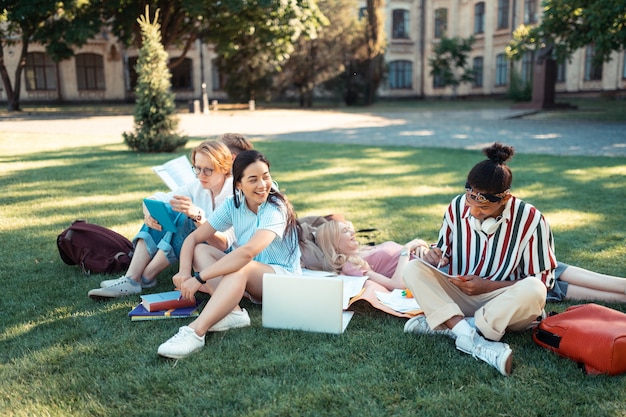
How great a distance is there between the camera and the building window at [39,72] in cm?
3256

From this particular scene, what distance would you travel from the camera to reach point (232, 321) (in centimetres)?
317

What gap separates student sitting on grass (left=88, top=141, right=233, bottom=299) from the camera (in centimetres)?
371

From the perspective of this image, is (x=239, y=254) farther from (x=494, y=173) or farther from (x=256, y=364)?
(x=494, y=173)

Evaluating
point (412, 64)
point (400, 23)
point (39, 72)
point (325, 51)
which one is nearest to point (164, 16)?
point (325, 51)

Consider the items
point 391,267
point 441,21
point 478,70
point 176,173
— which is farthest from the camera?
point 441,21

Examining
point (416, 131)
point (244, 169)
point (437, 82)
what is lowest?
point (416, 131)

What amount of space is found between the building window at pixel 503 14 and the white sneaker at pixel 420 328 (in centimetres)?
3560

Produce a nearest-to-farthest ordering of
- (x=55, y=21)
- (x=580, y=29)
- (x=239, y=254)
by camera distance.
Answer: (x=239, y=254)
(x=580, y=29)
(x=55, y=21)

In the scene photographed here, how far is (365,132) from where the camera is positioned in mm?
15695

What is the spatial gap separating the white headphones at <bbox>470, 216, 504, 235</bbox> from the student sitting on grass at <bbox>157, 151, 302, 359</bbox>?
1060 mm

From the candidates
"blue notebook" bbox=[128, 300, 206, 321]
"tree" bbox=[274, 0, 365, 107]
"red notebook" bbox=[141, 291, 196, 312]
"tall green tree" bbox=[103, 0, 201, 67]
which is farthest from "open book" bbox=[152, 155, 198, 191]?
"tree" bbox=[274, 0, 365, 107]

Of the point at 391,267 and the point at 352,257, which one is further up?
the point at 352,257

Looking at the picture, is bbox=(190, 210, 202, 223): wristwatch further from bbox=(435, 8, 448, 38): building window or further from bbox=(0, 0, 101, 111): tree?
bbox=(435, 8, 448, 38): building window

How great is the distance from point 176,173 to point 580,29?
16.2 meters
